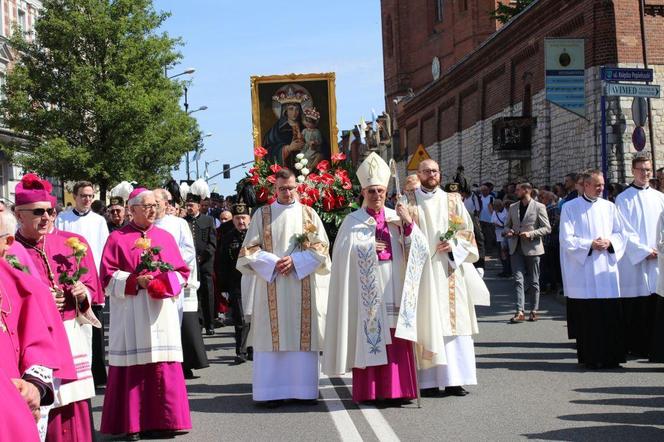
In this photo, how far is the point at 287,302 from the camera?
36.1 feet

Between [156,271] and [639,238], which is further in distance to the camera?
[639,238]

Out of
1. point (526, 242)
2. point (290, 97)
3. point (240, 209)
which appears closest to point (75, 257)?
point (240, 209)

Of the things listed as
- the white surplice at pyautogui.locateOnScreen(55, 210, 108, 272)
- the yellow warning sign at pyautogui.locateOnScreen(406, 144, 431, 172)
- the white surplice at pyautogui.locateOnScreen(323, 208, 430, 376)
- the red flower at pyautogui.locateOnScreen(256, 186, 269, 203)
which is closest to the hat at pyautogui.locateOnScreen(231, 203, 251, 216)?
the red flower at pyautogui.locateOnScreen(256, 186, 269, 203)

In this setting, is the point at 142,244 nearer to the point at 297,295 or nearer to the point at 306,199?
the point at 297,295

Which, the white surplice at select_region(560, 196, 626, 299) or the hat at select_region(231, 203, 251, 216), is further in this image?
the hat at select_region(231, 203, 251, 216)

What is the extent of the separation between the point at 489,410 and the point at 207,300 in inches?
320

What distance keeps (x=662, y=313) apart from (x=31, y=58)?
1339 inches

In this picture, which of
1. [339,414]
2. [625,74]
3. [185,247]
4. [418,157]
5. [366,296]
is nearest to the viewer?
[339,414]

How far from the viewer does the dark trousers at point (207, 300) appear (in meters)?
16.8

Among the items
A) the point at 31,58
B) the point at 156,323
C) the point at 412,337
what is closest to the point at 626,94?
the point at 412,337

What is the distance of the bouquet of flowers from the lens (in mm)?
9047

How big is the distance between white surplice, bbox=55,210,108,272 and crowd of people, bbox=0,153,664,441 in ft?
0.08

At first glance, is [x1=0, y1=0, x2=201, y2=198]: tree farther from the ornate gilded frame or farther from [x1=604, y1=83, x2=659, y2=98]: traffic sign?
[x1=604, y1=83, x2=659, y2=98]: traffic sign

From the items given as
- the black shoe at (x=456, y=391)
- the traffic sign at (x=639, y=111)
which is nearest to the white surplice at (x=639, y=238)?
the black shoe at (x=456, y=391)
